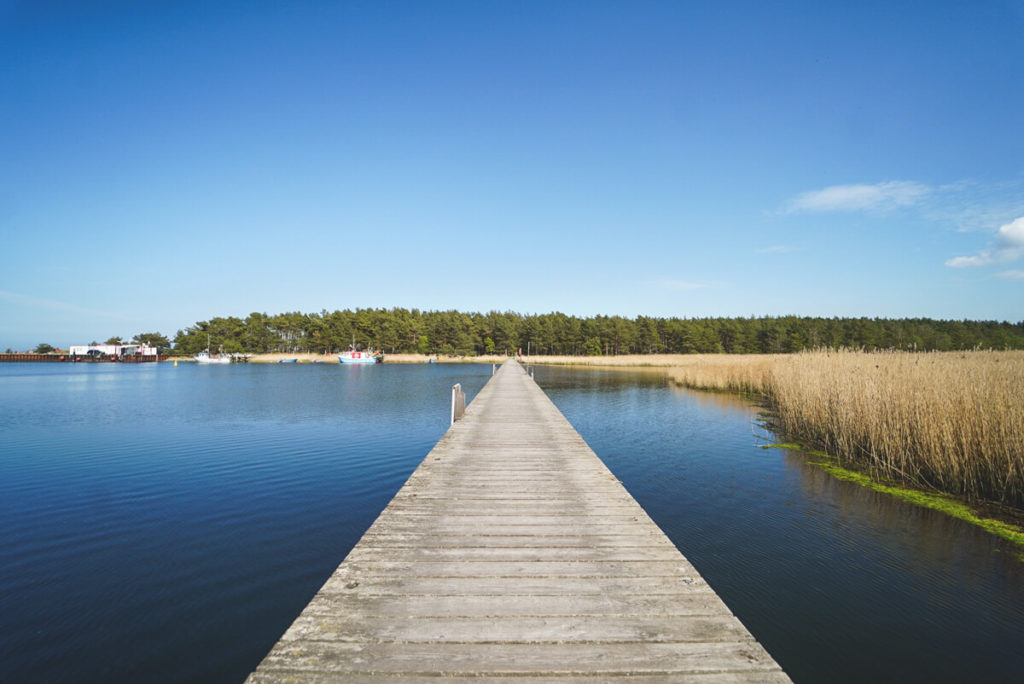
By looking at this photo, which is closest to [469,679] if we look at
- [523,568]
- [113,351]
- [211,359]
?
[523,568]

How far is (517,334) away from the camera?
8212 cm

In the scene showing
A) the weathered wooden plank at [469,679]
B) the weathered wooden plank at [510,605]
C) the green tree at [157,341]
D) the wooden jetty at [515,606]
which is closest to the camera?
the weathered wooden plank at [469,679]

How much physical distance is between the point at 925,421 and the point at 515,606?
880 cm

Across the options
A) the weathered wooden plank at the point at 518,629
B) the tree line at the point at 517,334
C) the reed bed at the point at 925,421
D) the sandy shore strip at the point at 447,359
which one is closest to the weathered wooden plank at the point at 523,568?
the weathered wooden plank at the point at 518,629

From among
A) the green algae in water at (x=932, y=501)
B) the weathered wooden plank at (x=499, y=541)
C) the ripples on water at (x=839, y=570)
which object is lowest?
the ripples on water at (x=839, y=570)

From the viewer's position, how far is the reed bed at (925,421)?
23.0 feet

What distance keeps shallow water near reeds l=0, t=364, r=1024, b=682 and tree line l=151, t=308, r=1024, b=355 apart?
66.9 m

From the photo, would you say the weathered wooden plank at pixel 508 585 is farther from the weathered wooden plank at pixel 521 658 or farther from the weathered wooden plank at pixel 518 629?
Answer: the weathered wooden plank at pixel 521 658

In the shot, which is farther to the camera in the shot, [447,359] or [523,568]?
[447,359]

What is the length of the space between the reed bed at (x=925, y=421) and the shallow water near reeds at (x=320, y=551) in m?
1.18

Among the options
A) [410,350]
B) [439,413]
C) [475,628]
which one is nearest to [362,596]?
[475,628]

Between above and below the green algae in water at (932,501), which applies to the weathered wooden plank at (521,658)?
above

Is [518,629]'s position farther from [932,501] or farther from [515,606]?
[932,501]

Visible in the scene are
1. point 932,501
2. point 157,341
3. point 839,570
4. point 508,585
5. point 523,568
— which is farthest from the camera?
point 157,341
